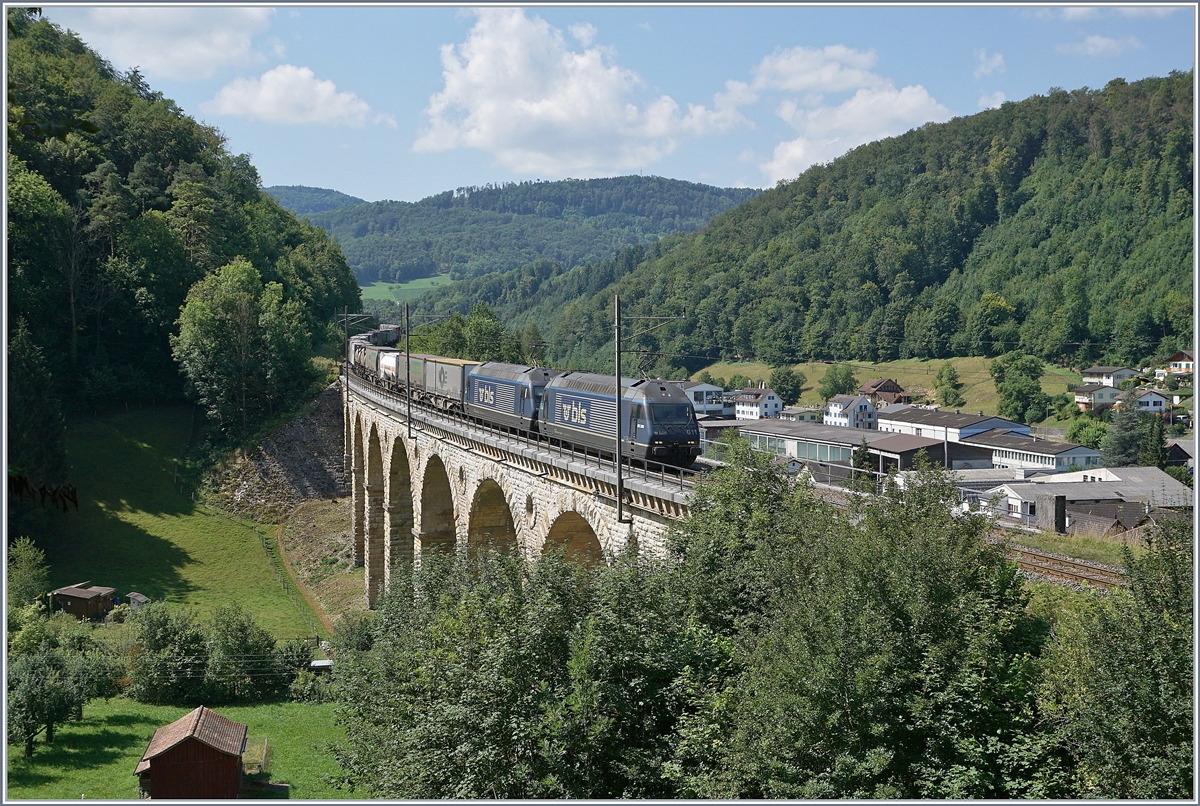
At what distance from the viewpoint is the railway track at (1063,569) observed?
16.1 metres

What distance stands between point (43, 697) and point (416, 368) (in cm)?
2438

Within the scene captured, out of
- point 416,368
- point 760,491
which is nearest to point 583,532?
point 760,491

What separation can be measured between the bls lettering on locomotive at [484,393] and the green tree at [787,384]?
76301 millimetres

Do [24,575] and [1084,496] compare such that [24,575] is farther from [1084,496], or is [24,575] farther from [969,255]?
[969,255]

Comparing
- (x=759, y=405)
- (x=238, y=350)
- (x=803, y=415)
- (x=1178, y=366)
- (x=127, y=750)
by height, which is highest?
(x=238, y=350)

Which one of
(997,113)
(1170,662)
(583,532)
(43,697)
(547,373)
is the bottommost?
(43,697)

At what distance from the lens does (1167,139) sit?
416 ft

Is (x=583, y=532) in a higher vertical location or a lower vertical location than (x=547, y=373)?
lower

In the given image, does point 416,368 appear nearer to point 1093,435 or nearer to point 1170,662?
point 1170,662

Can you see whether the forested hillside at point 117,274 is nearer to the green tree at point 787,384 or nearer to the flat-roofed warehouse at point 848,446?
the flat-roofed warehouse at point 848,446

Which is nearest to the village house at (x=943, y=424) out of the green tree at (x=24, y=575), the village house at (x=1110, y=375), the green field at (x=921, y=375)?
the green field at (x=921, y=375)

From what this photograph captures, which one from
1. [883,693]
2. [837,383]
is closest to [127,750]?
[883,693]

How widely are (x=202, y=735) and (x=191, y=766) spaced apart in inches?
35.8

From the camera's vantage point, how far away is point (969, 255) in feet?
472
